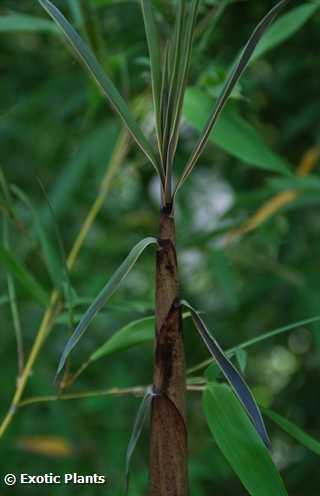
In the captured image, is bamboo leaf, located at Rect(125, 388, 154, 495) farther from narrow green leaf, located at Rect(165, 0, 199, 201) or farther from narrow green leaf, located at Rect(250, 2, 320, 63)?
narrow green leaf, located at Rect(250, 2, 320, 63)

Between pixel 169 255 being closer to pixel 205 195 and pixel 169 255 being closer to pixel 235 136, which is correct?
pixel 235 136

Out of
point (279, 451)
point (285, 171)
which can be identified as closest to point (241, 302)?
point (279, 451)

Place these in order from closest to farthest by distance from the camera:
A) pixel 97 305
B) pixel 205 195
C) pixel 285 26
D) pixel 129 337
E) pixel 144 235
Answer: pixel 97 305
pixel 129 337
pixel 285 26
pixel 144 235
pixel 205 195

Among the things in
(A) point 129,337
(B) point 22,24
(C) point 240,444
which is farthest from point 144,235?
(C) point 240,444

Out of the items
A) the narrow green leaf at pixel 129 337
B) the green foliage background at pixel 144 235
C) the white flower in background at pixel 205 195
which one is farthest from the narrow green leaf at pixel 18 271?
the white flower in background at pixel 205 195

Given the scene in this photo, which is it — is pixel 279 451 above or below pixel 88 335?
below

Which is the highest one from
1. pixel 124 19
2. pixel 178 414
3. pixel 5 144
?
pixel 5 144

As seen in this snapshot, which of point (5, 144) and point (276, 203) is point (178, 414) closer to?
point (276, 203)
